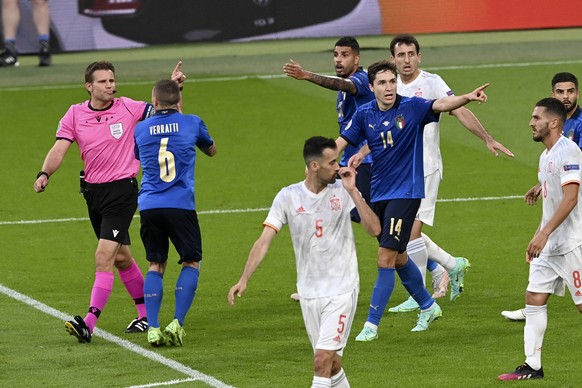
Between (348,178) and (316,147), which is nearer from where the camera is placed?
(348,178)

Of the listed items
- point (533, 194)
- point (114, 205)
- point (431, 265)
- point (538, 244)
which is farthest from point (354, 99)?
point (538, 244)

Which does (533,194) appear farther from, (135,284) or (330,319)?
(135,284)

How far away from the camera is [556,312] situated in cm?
1330

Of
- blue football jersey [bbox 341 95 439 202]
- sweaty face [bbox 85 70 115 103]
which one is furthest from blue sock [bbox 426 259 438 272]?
sweaty face [bbox 85 70 115 103]

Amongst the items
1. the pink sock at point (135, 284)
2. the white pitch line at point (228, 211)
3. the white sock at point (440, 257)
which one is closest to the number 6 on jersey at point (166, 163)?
the pink sock at point (135, 284)

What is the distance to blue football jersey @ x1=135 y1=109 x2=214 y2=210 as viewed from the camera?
12227mm

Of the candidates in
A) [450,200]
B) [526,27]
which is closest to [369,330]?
[450,200]

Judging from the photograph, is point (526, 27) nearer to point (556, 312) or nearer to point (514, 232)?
point (514, 232)

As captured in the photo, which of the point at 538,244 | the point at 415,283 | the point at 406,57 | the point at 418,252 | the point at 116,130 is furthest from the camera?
the point at 406,57

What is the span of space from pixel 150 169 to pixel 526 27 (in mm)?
19467

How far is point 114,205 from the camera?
12.7 m

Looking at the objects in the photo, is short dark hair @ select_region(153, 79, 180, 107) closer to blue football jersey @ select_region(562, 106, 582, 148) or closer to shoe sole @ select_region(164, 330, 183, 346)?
shoe sole @ select_region(164, 330, 183, 346)

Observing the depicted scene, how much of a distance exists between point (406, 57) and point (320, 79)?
1.08 m

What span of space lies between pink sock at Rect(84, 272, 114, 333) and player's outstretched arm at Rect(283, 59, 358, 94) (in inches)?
96.5
